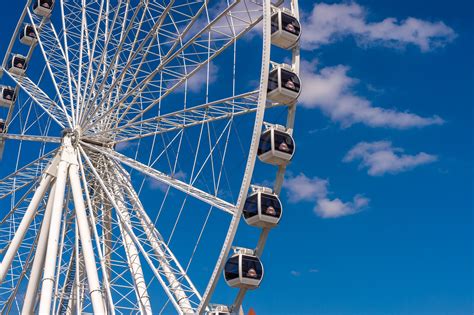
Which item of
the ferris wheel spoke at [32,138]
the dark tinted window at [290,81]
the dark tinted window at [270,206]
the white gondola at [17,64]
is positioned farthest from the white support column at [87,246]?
the white gondola at [17,64]

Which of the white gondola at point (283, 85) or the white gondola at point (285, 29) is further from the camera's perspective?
the white gondola at point (285, 29)

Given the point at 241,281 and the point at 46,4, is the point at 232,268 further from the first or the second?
the point at 46,4

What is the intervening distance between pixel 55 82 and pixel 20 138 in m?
2.43

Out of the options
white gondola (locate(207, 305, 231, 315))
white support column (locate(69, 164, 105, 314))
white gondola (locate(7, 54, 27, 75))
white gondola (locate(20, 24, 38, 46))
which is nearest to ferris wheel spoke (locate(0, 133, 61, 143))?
white support column (locate(69, 164, 105, 314))

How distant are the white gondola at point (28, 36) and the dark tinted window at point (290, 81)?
14459 millimetres

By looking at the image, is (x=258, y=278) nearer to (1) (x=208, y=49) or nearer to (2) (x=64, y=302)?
(1) (x=208, y=49)

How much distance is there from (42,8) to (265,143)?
14.5 meters

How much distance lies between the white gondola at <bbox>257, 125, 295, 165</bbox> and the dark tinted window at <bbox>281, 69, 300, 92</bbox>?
3.64ft

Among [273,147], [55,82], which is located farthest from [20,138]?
[273,147]

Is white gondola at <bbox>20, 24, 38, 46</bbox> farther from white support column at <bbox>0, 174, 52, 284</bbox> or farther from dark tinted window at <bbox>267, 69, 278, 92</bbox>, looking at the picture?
dark tinted window at <bbox>267, 69, 278, 92</bbox>

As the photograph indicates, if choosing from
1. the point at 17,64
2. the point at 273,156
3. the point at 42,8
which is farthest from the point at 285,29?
the point at 17,64

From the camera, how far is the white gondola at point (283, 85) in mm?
18172

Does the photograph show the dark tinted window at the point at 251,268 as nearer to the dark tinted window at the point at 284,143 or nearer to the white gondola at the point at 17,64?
the dark tinted window at the point at 284,143

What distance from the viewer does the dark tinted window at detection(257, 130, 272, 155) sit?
18.1 m
